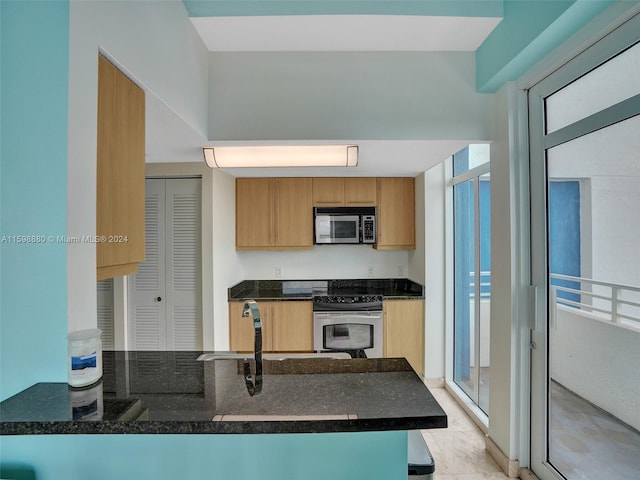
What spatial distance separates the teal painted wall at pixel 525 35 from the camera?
1462 millimetres

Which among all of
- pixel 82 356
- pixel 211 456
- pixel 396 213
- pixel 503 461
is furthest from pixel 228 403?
pixel 396 213

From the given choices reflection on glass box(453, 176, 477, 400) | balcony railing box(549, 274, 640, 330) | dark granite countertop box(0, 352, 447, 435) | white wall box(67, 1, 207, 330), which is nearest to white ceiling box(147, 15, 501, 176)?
white wall box(67, 1, 207, 330)

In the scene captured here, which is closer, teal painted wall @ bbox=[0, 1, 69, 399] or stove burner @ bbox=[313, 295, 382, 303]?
teal painted wall @ bbox=[0, 1, 69, 399]

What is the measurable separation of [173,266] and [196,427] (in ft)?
8.72

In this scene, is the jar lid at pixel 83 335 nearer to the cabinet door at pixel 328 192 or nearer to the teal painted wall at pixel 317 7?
the teal painted wall at pixel 317 7

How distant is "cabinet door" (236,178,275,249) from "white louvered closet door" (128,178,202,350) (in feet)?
2.17

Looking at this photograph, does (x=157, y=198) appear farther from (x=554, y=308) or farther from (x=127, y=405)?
(x=554, y=308)

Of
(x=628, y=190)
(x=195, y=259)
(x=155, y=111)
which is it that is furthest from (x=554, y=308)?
(x=195, y=259)

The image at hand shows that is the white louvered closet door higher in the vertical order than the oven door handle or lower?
higher

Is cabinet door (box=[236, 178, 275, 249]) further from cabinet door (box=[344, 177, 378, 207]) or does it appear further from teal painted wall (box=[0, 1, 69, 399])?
teal painted wall (box=[0, 1, 69, 399])

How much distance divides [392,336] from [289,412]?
9.59 ft

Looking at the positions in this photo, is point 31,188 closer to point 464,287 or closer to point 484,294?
point 484,294

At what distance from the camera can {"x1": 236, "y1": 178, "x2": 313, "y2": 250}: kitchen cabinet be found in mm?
3742

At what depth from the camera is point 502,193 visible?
7.22 feet
